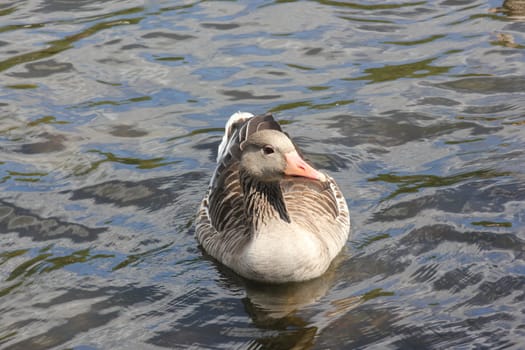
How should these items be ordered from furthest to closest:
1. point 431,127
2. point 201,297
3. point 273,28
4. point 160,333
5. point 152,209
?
point 273,28 → point 431,127 → point 152,209 → point 201,297 → point 160,333

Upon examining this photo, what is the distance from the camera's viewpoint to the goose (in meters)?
8.61

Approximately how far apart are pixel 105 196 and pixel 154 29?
5619 mm

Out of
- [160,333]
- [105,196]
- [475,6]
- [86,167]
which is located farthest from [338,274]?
[475,6]

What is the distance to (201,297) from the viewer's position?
859cm

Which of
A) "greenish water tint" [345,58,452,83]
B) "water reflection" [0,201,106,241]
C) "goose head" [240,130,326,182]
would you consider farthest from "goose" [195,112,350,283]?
"greenish water tint" [345,58,452,83]

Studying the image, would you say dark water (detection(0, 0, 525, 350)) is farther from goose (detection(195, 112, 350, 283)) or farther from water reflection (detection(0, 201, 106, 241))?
goose (detection(195, 112, 350, 283))

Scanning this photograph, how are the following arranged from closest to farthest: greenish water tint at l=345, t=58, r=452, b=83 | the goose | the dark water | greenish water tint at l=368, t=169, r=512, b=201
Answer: the dark water → the goose → greenish water tint at l=368, t=169, r=512, b=201 → greenish water tint at l=345, t=58, r=452, b=83

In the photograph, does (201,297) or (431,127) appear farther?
(431,127)

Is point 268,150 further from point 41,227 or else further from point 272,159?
point 41,227

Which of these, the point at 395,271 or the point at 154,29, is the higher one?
the point at 154,29

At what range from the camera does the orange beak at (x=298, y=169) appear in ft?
27.3

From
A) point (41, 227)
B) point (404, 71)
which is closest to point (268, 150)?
point (41, 227)

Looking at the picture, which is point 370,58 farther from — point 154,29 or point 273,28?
point 154,29

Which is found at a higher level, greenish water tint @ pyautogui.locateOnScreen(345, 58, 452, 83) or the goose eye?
the goose eye
